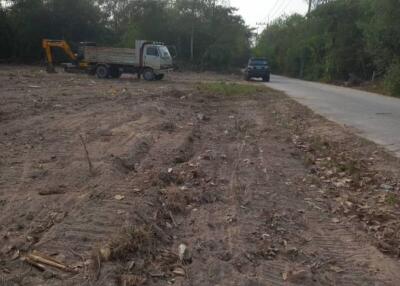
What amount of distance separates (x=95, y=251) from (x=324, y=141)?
713 centimetres

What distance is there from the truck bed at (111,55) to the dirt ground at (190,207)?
61.6 ft

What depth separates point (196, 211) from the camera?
17.5ft

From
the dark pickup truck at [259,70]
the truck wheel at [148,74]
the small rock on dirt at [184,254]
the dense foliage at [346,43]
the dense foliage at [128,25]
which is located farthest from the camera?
the dense foliage at [128,25]

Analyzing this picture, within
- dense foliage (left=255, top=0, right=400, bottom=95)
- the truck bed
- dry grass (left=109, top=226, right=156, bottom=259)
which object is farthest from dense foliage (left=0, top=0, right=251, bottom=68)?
dry grass (left=109, top=226, right=156, bottom=259)

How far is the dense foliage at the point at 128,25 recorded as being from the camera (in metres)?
44.6

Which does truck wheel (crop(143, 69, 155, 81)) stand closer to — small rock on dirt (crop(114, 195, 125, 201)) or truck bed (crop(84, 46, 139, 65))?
truck bed (crop(84, 46, 139, 65))

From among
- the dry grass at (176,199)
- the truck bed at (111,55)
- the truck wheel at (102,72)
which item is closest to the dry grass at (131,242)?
the dry grass at (176,199)

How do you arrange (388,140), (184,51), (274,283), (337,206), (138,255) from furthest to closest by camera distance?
(184,51), (388,140), (337,206), (138,255), (274,283)

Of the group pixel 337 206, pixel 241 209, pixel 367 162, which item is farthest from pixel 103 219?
pixel 367 162

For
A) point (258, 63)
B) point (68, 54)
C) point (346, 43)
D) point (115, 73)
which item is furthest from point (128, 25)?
point (346, 43)

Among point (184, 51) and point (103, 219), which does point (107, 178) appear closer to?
point (103, 219)

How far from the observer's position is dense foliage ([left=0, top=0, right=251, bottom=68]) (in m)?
44.6

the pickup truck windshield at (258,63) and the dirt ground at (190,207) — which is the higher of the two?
the dirt ground at (190,207)

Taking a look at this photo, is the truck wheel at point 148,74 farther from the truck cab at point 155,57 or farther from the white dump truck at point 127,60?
the truck cab at point 155,57
